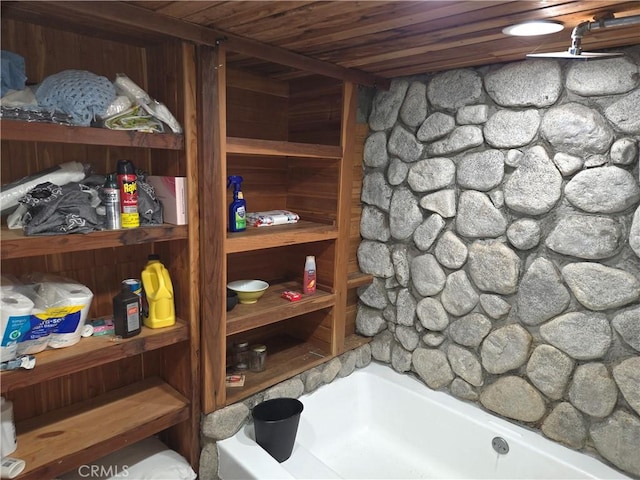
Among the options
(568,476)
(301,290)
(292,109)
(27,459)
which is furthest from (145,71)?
(568,476)

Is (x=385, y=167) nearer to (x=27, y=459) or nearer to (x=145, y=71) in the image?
(x=145, y=71)

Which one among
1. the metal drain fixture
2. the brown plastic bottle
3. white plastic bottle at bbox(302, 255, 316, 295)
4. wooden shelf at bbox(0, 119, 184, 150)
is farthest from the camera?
white plastic bottle at bbox(302, 255, 316, 295)

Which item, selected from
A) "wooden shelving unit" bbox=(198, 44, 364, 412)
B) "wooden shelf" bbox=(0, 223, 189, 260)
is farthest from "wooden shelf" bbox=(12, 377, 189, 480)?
"wooden shelf" bbox=(0, 223, 189, 260)

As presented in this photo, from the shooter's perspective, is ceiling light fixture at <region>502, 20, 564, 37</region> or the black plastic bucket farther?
the black plastic bucket

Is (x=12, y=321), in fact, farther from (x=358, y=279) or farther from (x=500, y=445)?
(x=500, y=445)

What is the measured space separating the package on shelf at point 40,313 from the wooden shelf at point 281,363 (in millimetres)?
690

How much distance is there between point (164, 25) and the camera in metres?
1.31

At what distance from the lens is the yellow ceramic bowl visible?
6.28ft

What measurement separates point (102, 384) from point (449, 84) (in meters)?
1.97

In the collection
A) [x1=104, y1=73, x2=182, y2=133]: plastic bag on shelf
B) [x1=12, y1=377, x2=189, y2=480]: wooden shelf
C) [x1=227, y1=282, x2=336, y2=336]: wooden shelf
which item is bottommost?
[x1=12, y1=377, x2=189, y2=480]: wooden shelf

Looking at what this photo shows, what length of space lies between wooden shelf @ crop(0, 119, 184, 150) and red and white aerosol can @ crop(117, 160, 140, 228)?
0.11 m

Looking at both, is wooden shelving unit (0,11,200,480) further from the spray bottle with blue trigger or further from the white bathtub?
the white bathtub

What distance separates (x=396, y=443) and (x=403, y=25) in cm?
190

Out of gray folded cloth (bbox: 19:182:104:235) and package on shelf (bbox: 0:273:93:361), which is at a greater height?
gray folded cloth (bbox: 19:182:104:235)
